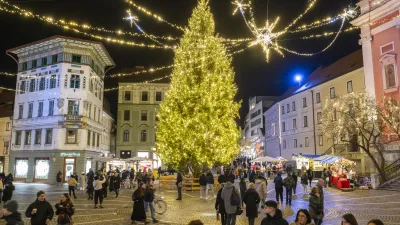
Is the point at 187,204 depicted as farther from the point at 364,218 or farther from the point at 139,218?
the point at 364,218

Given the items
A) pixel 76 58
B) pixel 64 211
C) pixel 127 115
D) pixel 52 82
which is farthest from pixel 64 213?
pixel 127 115

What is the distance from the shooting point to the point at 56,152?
1609 inches

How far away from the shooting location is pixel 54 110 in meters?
41.7

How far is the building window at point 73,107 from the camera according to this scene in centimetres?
4191

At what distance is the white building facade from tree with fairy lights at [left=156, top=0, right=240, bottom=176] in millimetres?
15544

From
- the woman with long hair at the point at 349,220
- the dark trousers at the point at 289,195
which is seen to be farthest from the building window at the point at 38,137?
the woman with long hair at the point at 349,220

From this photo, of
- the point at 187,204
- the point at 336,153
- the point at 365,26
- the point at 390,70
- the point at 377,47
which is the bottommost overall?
the point at 187,204

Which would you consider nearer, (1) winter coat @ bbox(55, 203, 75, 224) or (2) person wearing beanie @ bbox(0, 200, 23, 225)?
(2) person wearing beanie @ bbox(0, 200, 23, 225)

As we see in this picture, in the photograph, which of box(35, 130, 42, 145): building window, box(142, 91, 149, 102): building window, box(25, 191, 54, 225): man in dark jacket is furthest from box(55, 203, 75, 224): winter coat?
box(142, 91, 149, 102): building window

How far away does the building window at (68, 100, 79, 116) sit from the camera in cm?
4191

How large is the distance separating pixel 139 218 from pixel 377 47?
30.0 m

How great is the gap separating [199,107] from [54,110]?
845 inches

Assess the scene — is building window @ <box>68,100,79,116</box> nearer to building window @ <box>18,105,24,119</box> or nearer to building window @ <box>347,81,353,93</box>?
building window @ <box>18,105,24,119</box>

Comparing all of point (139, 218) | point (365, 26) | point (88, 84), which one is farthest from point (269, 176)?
point (139, 218)
